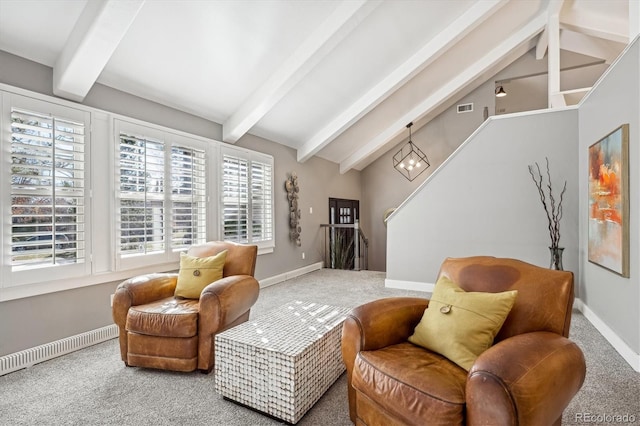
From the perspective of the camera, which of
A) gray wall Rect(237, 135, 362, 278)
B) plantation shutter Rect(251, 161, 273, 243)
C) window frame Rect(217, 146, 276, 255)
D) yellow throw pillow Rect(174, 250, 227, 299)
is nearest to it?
yellow throw pillow Rect(174, 250, 227, 299)

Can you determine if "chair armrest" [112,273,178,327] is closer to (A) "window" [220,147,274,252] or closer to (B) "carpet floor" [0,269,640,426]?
(B) "carpet floor" [0,269,640,426]

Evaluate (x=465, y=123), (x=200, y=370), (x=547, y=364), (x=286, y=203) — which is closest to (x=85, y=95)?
(x=200, y=370)

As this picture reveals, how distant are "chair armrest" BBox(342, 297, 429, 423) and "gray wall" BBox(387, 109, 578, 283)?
2.96 meters

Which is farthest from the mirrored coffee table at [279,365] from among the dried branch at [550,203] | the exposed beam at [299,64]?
the dried branch at [550,203]

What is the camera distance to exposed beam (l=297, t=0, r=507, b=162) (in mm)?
4203

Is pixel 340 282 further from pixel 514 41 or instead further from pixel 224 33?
pixel 514 41

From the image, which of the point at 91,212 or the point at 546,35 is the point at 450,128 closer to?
the point at 546,35

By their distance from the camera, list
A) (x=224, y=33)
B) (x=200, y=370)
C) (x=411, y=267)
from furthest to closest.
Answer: (x=411, y=267), (x=224, y=33), (x=200, y=370)

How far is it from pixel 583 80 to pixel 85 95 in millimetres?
Result: 7558

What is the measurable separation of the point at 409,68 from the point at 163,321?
14.3 ft

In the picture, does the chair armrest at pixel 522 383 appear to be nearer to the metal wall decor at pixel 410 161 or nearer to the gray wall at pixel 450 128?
the gray wall at pixel 450 128

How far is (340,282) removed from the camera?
536cm

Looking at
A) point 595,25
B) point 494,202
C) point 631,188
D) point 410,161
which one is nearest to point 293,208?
point 494,202

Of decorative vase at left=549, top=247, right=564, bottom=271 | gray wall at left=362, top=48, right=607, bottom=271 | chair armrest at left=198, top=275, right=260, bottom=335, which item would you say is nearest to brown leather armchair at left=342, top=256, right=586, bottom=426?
chair armrest at left=198, top=275, right=260, bottom=335
